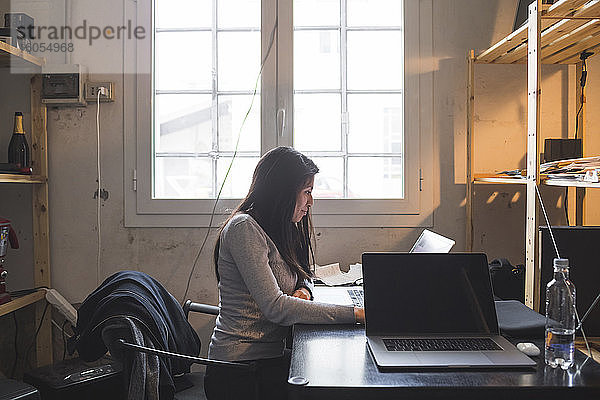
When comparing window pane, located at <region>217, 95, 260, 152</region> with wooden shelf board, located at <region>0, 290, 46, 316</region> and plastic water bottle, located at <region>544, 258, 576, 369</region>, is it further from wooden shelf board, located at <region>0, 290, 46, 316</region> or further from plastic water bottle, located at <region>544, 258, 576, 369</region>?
plastic water bottle, located at <region>544, 258, 576, 369</region>

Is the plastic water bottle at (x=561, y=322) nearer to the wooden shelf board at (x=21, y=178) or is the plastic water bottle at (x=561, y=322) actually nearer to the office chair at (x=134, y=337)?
the office chair at (x=134, y=337)

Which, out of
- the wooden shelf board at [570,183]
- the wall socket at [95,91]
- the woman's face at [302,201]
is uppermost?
the wall socket at [95,91]

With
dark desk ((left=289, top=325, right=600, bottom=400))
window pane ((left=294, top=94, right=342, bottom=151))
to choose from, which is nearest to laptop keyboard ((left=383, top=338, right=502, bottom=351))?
dark desk ((left=289, top=325, right=600, bottom=400))

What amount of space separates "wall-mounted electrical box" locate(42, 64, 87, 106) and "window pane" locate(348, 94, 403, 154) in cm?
129

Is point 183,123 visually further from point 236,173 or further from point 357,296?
point 357,296

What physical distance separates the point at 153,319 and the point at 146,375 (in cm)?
18

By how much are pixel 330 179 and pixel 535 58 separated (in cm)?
125

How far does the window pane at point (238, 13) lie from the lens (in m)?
3.01

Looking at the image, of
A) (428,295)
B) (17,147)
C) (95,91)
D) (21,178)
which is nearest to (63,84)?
(95,91)

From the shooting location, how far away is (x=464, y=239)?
2.95 m

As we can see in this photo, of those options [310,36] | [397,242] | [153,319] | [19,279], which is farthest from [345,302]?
[19,279]

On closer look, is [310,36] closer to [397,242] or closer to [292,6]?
[292,6]

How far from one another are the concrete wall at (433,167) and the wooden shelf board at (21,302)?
144mm

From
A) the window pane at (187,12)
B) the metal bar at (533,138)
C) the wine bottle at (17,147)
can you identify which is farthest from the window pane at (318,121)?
the wine bottle at (17,147)
